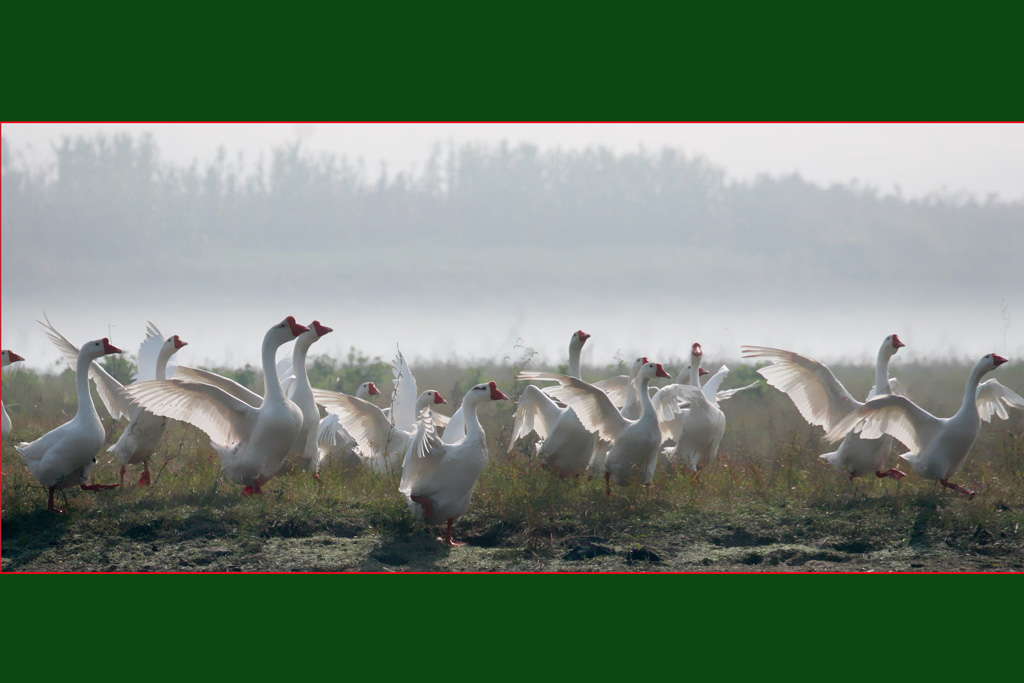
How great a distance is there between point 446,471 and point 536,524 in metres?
1.04

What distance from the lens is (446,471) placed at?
25.6 feet

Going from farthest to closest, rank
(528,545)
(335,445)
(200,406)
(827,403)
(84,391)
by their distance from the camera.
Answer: (335,445) → (827,403) → (84,391) → (200,406) → (528,545)

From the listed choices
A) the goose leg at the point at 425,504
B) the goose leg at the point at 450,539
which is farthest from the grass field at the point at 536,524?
the goose leg at the point at 425,504

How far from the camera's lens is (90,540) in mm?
7770

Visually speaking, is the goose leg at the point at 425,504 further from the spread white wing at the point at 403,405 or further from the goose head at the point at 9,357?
the goose head at the point at 9,357

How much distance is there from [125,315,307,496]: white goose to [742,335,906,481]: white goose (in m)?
5.14

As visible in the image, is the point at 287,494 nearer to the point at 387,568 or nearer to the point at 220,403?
the point at 220,403

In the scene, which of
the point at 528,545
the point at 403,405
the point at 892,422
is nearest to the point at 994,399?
the point at 892,422

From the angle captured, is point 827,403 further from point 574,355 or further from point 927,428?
point 574,355

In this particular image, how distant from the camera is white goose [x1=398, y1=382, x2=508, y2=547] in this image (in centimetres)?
779

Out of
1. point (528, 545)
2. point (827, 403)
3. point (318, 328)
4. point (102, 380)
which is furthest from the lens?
point (827, 403)

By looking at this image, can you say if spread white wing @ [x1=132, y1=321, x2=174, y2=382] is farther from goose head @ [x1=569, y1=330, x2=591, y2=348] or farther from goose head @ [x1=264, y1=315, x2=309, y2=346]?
goose head @ [x1=569, y1=330, x2=591, y2=348]

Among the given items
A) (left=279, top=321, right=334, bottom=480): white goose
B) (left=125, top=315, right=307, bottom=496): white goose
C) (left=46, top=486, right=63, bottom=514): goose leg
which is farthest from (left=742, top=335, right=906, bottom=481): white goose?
(left=46, top=486, right=63, bottom=514): goose leg

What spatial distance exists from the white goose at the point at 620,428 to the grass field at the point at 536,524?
327mm
